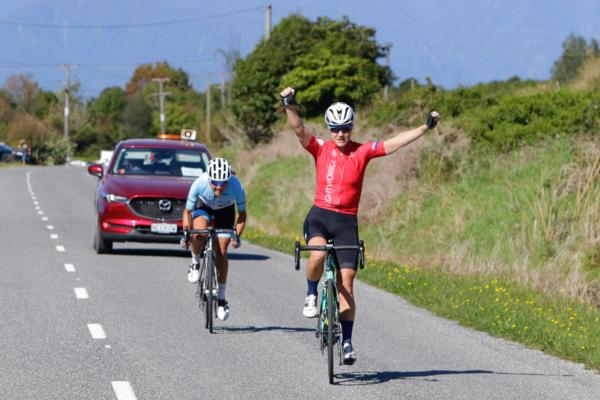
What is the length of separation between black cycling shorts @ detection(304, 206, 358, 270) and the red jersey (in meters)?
0.05

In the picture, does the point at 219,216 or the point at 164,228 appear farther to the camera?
the point at 164,228

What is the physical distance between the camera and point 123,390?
9.01m

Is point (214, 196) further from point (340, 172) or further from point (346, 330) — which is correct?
point (346, 330)

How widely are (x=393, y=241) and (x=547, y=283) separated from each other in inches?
344

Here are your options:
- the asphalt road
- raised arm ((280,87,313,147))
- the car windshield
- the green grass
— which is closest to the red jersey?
raised arm ((280,87,313,147))

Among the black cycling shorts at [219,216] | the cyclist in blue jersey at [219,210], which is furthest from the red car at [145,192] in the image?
the black cycling shorts at [219,216]

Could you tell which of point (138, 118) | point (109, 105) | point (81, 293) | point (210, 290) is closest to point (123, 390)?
point (210, 290)

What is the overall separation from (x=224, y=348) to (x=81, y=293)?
428 cm

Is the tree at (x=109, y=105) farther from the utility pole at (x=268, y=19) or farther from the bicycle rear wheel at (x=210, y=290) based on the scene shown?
the bicycle rear wheel at (x=210, y=290)

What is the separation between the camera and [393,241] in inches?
1031

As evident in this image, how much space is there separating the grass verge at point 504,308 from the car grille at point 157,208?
300cm

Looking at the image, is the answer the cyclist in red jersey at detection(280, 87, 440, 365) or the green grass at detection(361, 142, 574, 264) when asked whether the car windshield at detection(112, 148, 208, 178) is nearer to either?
the green grass at detection(361, 142, 574, 264)

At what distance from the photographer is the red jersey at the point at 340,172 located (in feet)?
32.6

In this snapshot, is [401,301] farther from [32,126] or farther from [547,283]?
[32,126]
